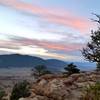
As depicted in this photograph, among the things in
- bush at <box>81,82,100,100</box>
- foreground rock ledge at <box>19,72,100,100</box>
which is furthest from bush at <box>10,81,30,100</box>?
bush at <box>81,82,100,100</box>


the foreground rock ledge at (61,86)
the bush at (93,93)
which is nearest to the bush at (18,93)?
the foreground rock ledge at (61,86)

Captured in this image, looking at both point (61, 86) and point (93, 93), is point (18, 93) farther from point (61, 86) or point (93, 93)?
point (93, 93)

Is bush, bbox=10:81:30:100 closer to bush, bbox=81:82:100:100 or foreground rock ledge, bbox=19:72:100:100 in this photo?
foreground rock ledge, bbox=19:72:100:100

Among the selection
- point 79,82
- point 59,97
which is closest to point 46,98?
point 59,97

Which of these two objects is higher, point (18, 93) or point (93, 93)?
point (93, 93)

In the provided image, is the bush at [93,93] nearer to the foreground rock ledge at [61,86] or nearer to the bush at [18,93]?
the foreground rock ledge at [61,86]

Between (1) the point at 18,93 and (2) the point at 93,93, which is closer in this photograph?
(2) the point at 93,93

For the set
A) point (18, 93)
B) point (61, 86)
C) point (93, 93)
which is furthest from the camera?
point (18, 93)

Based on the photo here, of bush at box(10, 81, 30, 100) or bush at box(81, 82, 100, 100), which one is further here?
bush at box(10, 81, 30, 100)

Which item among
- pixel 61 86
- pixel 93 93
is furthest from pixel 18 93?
pixel 93 93

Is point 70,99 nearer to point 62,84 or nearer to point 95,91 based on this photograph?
point 62,84

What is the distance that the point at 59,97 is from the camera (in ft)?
55.3

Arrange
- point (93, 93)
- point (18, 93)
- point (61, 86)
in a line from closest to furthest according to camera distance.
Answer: point (93, 93) < point (61, 86) < point (18, 93)

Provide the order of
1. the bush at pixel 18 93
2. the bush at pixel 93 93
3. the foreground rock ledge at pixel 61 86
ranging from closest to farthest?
the bush at pixel 93 93 < the foreground rock ledge at pixel 61 86 < the bush at pixel 18 93
